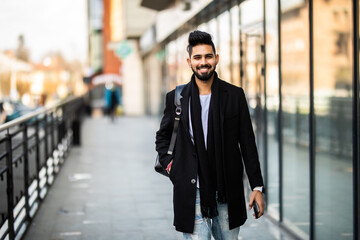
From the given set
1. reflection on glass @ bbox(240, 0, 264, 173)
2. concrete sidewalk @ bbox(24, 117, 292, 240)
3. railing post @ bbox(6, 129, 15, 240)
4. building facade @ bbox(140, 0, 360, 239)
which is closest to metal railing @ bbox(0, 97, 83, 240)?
railing post @ bbox(6, 129, 15, 240)

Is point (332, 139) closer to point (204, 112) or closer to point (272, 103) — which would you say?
point (272, 103)

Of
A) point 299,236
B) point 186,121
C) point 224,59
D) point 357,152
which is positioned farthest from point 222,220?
point 224,59

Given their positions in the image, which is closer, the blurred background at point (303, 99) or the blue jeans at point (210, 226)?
the blue jeans at point (210, 226)

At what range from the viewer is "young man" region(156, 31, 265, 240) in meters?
3.23

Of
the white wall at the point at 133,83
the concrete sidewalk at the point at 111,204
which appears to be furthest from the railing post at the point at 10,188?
the white wall at the point at 133,83

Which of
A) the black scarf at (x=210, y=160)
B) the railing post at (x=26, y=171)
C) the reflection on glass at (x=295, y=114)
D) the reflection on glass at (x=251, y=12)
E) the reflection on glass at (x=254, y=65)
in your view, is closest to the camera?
the black scarf at (x=210, y=160)

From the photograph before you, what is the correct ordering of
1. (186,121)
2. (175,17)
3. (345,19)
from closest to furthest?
(186,121) < (345,19) < (175,17)

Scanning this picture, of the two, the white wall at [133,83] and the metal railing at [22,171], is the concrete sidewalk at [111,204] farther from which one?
the white wall at [133,83]

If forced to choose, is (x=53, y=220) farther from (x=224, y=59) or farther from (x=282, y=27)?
(x=224, y=59)

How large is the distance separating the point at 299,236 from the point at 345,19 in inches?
87.4

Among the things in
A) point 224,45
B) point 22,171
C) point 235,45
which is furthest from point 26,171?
point 224,45

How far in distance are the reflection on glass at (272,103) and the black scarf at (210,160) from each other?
146 inches

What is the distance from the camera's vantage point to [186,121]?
3.29 m

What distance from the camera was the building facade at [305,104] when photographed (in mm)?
5203
